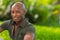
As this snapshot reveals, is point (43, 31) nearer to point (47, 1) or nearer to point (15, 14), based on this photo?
point (47, 1)

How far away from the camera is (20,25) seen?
115 centimetres

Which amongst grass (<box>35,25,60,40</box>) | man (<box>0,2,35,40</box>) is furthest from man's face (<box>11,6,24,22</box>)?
grass (<box>35,25,60,40</box>)

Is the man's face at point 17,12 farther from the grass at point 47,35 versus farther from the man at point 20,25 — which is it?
the grass at point 47,35

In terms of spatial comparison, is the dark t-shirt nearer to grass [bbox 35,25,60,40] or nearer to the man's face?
the man's face

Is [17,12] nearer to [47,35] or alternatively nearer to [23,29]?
[23,29]

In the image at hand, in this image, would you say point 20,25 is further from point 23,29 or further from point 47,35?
point 47,35

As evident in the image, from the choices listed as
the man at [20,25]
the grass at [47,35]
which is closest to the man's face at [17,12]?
the man at [20,25]

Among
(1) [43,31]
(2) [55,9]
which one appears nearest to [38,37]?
(1) [43,31]

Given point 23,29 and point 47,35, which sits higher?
point 23,29

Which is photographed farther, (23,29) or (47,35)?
(47,35)

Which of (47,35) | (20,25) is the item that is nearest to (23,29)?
(20,25)

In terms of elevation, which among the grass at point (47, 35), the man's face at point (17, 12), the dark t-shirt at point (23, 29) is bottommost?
the grass at point (47, 35)

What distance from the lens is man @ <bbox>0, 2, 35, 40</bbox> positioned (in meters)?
1.10

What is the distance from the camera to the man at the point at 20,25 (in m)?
1.10
